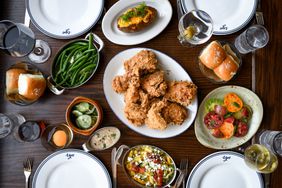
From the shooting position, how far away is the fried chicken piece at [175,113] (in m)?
2.07

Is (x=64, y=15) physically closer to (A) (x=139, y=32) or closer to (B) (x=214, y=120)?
(A) (x=139, y=32)

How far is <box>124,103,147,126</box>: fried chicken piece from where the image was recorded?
6.78 feet

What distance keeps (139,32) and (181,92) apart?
45cm

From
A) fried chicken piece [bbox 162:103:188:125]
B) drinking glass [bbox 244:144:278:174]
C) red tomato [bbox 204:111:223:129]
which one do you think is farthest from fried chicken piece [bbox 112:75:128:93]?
drinking glass [bbox 244:144:278:174]

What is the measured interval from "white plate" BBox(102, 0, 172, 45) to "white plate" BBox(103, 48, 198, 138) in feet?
0.24

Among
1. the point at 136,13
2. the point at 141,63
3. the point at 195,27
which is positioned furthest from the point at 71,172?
the point at 195,27

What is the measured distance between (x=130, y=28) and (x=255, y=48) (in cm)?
75

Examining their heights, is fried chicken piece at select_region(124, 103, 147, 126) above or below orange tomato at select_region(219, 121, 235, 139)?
above

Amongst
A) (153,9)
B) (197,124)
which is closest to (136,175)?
(197,124)

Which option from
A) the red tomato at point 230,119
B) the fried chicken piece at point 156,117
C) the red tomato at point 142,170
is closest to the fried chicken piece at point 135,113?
the fried chicken piece at point 156,117

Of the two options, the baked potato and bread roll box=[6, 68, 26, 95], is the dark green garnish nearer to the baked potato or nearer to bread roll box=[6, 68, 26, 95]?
the baked potato

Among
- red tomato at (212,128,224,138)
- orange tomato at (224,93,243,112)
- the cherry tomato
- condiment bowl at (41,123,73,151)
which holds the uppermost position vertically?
orange tomato at (224,93,243,112)

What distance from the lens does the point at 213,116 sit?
2.11 m

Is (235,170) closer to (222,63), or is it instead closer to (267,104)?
(267,104)
